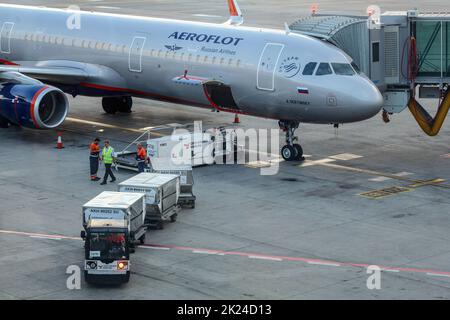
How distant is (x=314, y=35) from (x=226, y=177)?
7.47 m

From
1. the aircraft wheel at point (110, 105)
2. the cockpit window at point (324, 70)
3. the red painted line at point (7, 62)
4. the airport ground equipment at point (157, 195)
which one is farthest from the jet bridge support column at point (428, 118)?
the red painted line at point (7, 62)

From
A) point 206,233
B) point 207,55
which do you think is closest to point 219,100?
point 207,55

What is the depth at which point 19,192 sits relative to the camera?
124 feet

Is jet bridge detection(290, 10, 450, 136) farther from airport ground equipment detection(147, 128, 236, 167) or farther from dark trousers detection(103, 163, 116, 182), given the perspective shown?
dark trousers detection(103, 163, 116, 182)

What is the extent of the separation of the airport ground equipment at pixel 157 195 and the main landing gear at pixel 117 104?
18.0 m

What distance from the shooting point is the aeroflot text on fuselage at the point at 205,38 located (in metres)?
43.7

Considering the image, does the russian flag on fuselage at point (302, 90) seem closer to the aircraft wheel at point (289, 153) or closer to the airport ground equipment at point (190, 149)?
the aircraft wheel at point (289, 153)

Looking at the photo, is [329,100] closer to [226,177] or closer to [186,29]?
[226,177]

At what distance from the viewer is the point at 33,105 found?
4456 cm

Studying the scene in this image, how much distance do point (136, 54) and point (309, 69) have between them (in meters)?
9.19

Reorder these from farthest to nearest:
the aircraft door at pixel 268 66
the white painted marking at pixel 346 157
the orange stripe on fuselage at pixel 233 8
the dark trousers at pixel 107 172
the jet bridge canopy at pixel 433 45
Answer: the orange stripe on fuselage at pixel 233 8, the white painted marking at pixel 346 157, the jet bridge canopy at pixel 433 45, the aircraft door at pixel 268 66, the dark trousers at pixel 107 172

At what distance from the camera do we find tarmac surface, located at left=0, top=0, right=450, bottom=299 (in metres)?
28.0

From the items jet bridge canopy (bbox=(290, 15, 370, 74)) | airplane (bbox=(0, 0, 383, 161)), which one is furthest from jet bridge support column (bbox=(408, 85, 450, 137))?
airplane (bbox=(0, 0, 383, 161))

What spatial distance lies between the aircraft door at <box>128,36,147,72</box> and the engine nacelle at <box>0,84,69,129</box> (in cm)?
340
